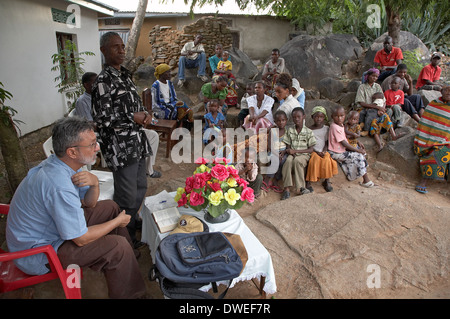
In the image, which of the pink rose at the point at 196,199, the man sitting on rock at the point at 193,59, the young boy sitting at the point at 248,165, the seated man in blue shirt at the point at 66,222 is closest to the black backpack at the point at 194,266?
the seated man in blue shirt at the point at 66,222

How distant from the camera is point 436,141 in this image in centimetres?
450

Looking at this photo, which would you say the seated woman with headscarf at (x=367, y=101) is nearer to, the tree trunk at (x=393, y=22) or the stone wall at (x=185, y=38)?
the tree trunk at (x=393, y=22)

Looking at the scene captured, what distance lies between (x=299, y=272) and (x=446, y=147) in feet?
10.5

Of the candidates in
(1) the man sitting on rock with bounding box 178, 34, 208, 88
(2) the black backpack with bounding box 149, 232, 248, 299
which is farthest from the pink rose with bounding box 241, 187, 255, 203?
(1) the man sitting on rock with bounding box 178, 34, 208, 88

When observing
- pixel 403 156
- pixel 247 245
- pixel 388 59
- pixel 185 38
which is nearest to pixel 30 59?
pixel 185 38

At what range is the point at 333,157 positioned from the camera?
4.52 m

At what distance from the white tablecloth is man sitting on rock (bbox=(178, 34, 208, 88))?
21.5 ft

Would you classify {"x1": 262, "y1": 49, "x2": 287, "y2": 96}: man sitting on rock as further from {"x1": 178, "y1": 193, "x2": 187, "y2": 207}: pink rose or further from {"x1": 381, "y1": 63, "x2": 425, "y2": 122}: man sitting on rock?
{"x1": 178, "y1": 193, "x2": 187, "y2": 207}: pink rose

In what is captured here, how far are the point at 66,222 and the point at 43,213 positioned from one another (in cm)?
18

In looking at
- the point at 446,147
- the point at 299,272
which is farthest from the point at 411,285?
the point at 446,147

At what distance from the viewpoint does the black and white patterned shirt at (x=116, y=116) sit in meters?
2.49

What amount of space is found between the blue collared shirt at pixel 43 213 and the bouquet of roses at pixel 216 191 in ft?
2.73

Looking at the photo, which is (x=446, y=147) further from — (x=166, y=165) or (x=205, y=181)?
(x=166, y=165)
